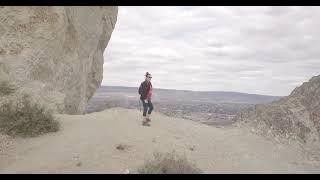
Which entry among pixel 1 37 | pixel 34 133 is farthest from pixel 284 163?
pixel 1 37

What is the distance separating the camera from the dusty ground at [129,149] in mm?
12102

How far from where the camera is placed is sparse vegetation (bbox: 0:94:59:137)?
14.0m

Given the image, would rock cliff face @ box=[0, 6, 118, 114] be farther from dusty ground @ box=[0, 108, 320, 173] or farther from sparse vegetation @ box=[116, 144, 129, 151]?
sparse vegetation @ box=[116, 144, 129, 151]

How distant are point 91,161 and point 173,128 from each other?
17.9 feet

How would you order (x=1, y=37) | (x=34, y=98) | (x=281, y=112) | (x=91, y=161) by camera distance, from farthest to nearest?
(x=281, y=112), (x=1, y=37), (x=34, y=98), (x=91, y=161)

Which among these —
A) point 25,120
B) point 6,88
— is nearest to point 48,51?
point 6,88

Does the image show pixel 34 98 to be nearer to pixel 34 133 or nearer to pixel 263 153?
pixel 34 133

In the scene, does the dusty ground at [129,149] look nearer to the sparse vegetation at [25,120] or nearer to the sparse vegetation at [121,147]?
the sparse vegetation at [121,147]

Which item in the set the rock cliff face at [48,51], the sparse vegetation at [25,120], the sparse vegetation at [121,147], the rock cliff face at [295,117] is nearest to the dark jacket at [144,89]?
the sparse vegetation at [25,120]

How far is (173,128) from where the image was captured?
1716cm

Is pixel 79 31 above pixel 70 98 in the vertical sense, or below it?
above

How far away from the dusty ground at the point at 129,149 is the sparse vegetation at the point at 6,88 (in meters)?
1.99

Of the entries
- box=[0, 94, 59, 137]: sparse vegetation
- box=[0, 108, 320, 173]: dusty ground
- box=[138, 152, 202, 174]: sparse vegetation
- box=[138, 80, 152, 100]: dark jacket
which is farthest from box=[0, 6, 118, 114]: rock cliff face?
box=[138, 152, 202, 174]: sparse vegetation

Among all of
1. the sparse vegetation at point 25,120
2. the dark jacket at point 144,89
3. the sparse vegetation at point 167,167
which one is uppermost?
the dark jacket at point 144,89
